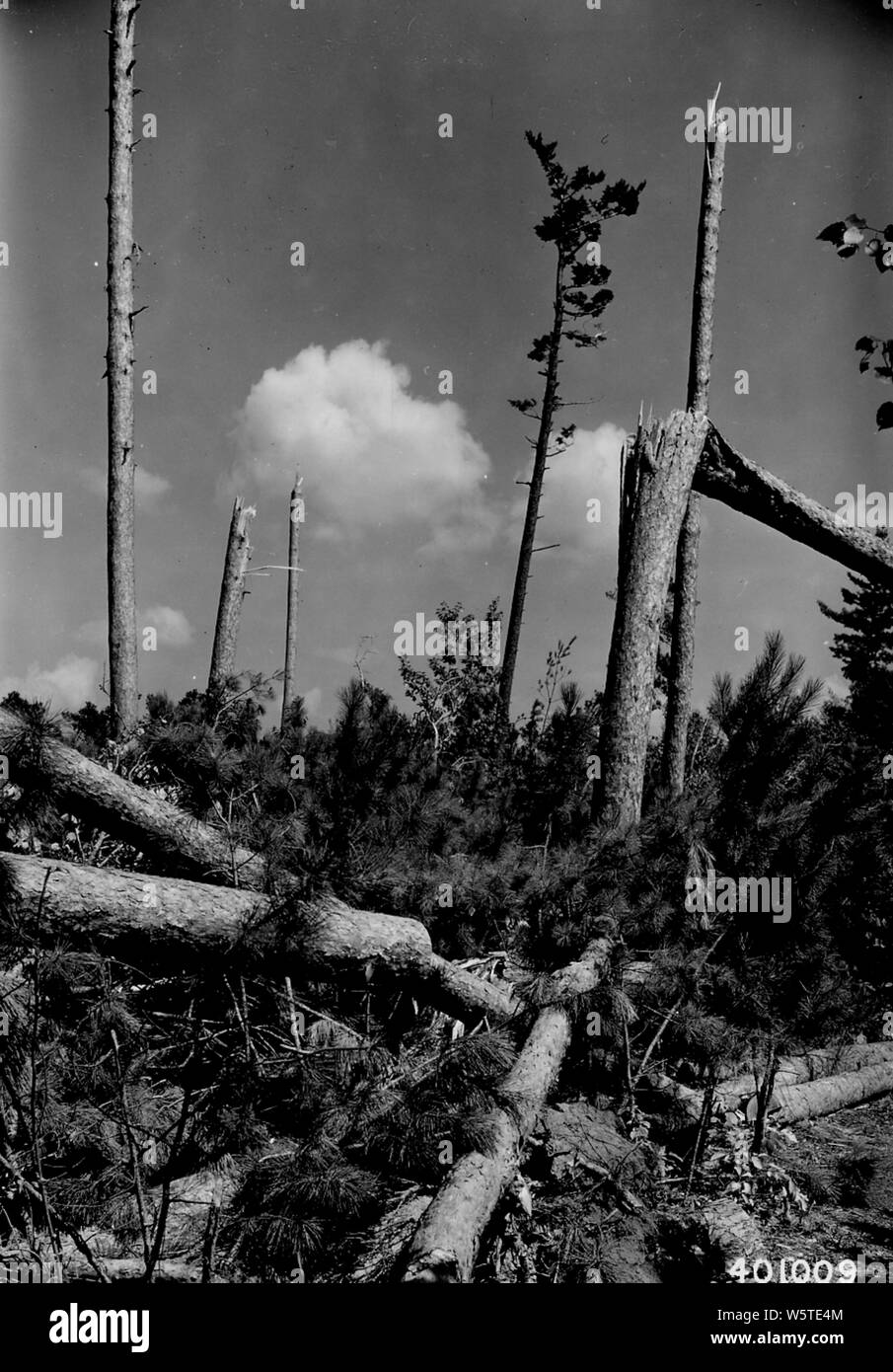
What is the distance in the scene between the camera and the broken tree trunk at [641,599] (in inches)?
253

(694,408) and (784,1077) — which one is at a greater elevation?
(694,408)

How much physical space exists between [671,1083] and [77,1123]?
2367mm

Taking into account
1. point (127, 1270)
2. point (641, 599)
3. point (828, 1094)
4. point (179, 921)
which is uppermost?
point (641, 599)

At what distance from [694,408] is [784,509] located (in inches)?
267

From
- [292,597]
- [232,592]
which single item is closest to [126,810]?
[232,592]

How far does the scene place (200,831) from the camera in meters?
3.98

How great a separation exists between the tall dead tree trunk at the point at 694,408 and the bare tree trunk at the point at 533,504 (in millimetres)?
3620

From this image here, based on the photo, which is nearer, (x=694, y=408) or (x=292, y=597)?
(x=694, y=408)

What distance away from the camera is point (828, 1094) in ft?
13.2

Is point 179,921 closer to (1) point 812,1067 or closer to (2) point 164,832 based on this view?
(2) point 164,832

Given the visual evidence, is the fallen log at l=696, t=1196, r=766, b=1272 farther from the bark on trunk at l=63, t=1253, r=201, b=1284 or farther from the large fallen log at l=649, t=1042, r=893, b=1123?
the bark on trunk at l=63, t=1253, r=201, b=1284

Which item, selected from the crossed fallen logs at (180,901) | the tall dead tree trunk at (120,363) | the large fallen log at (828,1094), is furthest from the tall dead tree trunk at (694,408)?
the crossed fallen logs at (180,901)
